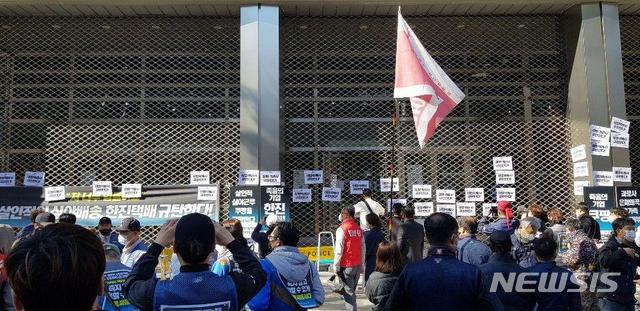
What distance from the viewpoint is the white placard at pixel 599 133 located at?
1015 centimetres

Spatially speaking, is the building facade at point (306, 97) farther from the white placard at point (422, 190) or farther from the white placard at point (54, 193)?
the white placard at point (54, 193)

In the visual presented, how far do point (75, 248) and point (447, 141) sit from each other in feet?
34.8

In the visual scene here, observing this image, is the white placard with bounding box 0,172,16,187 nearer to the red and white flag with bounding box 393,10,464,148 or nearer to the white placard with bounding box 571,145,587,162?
the red and white flag with bounding box 393,10,464,148

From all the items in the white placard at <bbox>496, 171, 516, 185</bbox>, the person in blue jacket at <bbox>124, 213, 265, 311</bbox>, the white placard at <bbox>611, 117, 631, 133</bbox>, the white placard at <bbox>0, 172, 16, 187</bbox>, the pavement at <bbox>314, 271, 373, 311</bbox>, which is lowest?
the pavement at <bbox>314, 271, 373, 311</bbox>

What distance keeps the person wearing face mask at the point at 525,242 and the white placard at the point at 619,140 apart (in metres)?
5.01

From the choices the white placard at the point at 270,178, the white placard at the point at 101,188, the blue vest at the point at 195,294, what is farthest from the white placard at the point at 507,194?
the blue vest at the point at 195,294

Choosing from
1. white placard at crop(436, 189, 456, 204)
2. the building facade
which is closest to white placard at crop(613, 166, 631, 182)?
the building facade

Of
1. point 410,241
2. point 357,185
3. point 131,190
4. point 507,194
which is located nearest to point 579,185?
point 507,194

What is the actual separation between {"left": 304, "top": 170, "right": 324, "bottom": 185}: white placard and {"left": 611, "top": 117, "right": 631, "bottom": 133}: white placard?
5.55m

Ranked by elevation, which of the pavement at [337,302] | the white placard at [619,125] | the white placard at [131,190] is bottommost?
the pavement at [337,302]

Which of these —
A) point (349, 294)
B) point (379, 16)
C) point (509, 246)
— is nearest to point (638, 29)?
point (379, 16)

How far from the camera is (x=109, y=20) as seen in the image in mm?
10898

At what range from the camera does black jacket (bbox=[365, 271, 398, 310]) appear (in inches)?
179

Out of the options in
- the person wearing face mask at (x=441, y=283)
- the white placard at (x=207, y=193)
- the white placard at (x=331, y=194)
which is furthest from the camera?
the white placard at (x=331, y=194)
